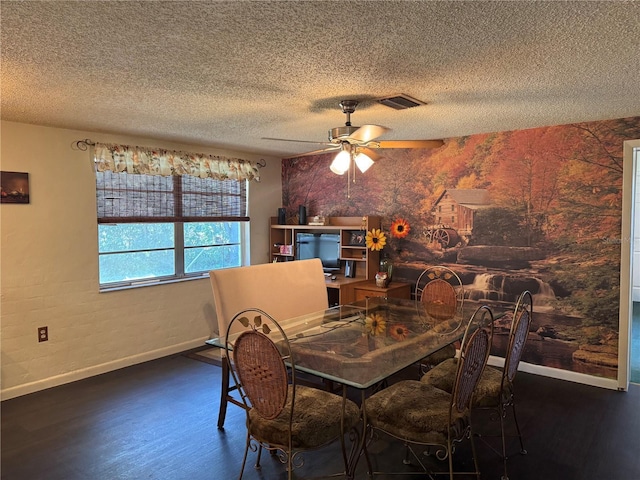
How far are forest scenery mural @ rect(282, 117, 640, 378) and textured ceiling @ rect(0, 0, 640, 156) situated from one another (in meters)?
0.43

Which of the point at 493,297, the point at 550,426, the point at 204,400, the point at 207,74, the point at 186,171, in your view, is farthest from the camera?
the point at 186,171

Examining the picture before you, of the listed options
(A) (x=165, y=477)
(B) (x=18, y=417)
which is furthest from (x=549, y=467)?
(B) (x=18, y=417)

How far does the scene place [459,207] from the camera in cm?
435

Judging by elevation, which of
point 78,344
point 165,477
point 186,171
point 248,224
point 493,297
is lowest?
point 165,477

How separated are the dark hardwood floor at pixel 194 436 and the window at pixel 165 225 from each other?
1146 mm

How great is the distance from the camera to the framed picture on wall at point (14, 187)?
11.3 feet

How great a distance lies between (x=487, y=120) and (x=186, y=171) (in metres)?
2.89

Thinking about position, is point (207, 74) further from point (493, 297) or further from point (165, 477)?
point (493, 297)

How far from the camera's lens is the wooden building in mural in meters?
4.23

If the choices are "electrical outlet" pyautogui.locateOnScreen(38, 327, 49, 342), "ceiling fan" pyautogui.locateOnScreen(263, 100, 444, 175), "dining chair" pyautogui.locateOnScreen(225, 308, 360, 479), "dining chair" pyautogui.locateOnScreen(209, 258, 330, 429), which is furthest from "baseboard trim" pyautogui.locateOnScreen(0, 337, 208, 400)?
"ceiling fan" pyautogui.locateOnScreen(263, 100, 444, 175)

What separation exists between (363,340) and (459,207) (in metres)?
2.24

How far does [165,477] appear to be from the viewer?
2408mm

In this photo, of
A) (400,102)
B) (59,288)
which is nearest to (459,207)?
(400,102)

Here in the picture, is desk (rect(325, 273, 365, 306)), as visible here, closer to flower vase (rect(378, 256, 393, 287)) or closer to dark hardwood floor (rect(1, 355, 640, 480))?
flower vase (rect(378, 256, 393, 287))
